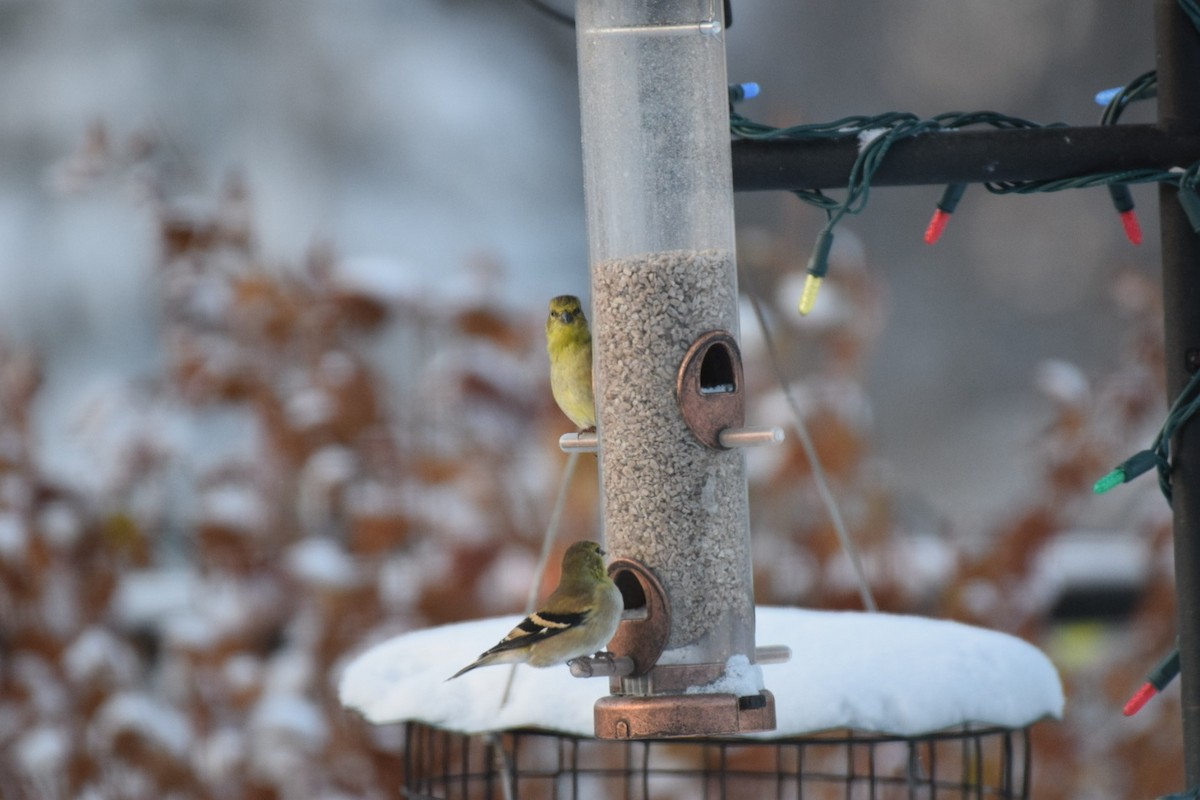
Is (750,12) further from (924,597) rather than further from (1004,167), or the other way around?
(1004,167)

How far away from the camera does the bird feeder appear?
7.01ft

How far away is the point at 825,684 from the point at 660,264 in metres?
0.67

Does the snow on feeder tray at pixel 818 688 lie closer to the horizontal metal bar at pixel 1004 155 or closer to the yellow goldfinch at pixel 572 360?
the yellow goldfinch at pixel 572 360

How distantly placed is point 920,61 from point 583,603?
4.72 metres

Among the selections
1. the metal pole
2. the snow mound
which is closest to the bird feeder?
the snow mound

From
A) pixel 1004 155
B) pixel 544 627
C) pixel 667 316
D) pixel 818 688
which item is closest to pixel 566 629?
pixel 544 627

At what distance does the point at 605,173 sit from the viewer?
87.4 inches

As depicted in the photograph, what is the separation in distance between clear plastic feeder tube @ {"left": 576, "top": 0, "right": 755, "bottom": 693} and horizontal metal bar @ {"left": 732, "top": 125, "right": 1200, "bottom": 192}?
0.75 ft

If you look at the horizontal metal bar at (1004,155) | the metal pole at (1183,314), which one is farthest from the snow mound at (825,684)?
the horizontal metal bar at (1004,155)

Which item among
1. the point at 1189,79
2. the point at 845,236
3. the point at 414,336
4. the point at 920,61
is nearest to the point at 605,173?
the point at 1189,79

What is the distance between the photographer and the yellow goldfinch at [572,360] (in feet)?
7.72

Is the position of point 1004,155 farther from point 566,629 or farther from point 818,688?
point 566,629

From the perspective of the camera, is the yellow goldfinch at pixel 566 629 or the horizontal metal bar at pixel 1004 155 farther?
the yellow goldfinch at pixel 566 629

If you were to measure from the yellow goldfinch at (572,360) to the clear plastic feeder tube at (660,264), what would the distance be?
0.11 meters
